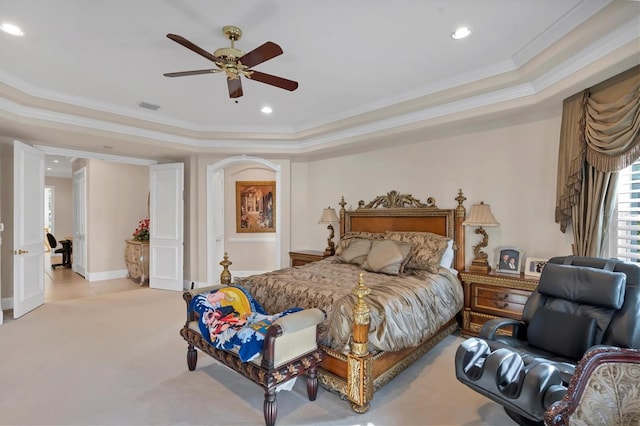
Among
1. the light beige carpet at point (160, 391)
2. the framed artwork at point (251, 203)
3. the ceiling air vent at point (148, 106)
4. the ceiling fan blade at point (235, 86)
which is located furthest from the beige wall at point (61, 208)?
the ceiling fan blade at point (235, 86)

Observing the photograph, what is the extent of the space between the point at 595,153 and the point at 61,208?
522 inches

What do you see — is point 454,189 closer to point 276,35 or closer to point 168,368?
point 276,35

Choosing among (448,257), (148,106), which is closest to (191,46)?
(148,106)

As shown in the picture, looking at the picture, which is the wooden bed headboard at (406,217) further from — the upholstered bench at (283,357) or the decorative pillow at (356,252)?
the upholstered bench at (283,357)

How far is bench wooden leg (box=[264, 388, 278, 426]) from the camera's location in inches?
79.6

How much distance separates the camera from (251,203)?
274 inches

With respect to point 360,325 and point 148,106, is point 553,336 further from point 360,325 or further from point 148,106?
point 148,106

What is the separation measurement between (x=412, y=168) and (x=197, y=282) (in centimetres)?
443

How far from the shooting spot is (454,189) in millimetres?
4148

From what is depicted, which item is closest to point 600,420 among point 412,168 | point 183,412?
point 183,412

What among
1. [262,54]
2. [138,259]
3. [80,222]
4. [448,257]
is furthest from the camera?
[80,222]

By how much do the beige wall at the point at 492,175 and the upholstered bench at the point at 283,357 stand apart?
2.66 m

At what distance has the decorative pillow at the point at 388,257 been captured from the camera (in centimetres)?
357

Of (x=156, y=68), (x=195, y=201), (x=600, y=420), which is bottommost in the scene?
(x=600, y=420)
